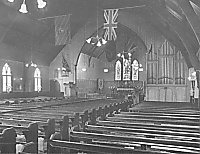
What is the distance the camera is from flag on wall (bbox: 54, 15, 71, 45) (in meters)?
15.8

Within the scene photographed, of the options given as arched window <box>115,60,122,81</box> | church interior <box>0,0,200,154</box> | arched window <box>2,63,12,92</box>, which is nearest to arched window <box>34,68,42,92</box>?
church interior <box>0,0,200,154</box>

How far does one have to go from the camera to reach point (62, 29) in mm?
15953

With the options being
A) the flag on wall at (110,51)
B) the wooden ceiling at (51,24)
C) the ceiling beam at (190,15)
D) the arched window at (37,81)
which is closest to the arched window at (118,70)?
the flag on wall at (110,51)

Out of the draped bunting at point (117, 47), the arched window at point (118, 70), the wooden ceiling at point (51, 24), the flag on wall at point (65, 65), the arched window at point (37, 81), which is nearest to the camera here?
the wooden ceiling at point (51, 24)

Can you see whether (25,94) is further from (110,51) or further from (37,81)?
(110,51)

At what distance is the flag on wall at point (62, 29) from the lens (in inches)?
622

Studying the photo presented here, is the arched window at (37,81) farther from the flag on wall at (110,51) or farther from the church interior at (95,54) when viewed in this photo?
the flag on wall at (110,51)

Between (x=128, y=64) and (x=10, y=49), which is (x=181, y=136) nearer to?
(x=10, y=49)

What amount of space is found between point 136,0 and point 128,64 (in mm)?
10684

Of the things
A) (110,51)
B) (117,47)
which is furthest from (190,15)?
(110,51)

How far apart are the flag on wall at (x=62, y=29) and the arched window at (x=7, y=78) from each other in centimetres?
424

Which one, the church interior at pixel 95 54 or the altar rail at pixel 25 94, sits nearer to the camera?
the church interior at pixel 95 54

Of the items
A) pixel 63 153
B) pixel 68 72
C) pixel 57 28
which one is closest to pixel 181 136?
pixel 63 153

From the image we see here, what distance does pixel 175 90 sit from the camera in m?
17.3
